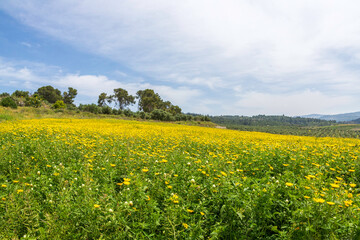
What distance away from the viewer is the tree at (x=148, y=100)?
80250 mm

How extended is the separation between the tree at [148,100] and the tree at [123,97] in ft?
17.7

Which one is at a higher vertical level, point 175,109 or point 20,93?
point 20,93

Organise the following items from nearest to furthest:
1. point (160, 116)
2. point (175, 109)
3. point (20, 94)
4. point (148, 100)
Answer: point (160, 116)
point (20, 94)
point (148, 100)
point (175, 109)

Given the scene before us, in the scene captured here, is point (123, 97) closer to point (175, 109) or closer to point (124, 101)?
point (124, 101)

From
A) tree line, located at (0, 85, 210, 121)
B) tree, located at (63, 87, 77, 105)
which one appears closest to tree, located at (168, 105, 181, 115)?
tree line, located at (0, 85, 210, 121)

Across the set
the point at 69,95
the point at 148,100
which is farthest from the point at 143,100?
the point at 69,95

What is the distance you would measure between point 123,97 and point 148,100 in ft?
56.8

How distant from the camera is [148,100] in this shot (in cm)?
7962

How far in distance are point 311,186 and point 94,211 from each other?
3312mm

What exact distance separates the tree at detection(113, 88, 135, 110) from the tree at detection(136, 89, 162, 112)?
17.7 ft

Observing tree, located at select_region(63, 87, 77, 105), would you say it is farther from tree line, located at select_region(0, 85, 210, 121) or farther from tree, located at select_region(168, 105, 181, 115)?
tree, located at select_region(168, 105, 181, 115)

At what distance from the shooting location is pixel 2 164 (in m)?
5.27

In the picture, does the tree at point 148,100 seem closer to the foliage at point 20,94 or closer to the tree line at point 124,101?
the tree line at point 124,101

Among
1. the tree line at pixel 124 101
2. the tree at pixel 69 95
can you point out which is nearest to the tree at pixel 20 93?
the tree line at pixel 124 101
